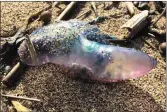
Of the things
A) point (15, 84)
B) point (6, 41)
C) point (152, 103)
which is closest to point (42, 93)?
point (15, 84)

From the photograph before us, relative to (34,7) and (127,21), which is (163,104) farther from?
(34,7)

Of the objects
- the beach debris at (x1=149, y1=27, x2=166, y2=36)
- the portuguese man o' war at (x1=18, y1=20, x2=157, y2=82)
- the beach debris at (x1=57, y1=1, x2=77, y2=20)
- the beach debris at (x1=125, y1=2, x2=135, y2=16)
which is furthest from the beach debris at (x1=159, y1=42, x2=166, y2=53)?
the beach debris at (x1=57, y1=1, x2=77, y2=20)

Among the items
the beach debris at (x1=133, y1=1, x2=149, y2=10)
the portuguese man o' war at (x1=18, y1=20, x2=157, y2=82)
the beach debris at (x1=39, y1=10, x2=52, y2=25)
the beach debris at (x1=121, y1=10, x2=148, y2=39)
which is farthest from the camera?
the beach debris at (x1=133, y1=1, x2=149, y2=10)

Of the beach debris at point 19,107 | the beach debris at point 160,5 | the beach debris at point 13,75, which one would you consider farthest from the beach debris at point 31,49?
the beach debris at point 160,5

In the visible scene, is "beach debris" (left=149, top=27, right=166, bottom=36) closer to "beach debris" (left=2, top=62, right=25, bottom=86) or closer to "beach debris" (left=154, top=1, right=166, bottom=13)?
"beach debris" (left=154, top=1, right=166, bottom=13)

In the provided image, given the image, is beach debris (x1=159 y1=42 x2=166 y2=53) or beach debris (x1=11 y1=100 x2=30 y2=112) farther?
beach debris (x1=159 y1=42 x2=166 y2=53)

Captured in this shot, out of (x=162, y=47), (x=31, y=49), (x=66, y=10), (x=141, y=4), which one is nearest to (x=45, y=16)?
(x=66, y=10)

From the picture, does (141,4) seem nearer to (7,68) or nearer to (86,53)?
(86,53)
